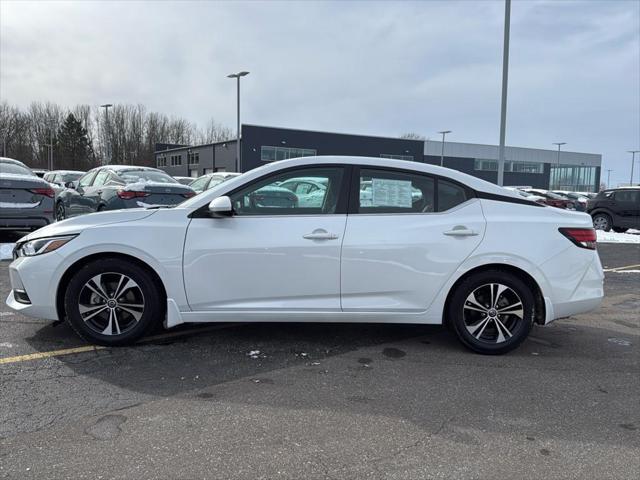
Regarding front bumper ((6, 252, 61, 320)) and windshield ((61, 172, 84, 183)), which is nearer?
front bumper ((6, 252, 61, 320))

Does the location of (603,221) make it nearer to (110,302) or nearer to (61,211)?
(61,211)

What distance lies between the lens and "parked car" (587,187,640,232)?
16.8 meters

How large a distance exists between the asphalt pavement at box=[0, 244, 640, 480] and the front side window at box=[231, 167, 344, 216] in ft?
3.95

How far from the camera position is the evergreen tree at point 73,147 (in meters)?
70.1

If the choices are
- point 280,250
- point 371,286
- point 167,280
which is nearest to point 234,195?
point 280,250

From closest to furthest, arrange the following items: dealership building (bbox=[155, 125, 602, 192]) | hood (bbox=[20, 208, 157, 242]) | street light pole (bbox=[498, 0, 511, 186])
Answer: hood (bbox=[20, 208, 157, 242]) → street light pole (bbox=[498, 0, 511, 186]) → dealership building (bbox=[155, 125, 602, 192])

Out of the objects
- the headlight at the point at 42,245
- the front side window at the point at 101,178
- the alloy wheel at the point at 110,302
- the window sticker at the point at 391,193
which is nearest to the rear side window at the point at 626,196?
the window sticker at the point at 391,193

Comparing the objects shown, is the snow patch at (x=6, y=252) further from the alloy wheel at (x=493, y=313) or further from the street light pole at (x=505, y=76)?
the street light pole at (x=505, y=76)

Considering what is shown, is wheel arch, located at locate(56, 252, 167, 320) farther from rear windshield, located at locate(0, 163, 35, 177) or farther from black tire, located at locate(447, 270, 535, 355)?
rear windshield, located at locate(0, 163, 35, 177)

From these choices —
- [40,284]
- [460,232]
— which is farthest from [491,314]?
[40,284]

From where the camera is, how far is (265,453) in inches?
106

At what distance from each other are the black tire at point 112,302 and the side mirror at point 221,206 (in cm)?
79

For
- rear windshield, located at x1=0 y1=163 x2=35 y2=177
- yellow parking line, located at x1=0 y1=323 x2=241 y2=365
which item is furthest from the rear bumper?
rear windshield, located at x1=0 y1=163 x2=35 y2=177

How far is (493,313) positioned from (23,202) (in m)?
8.37
